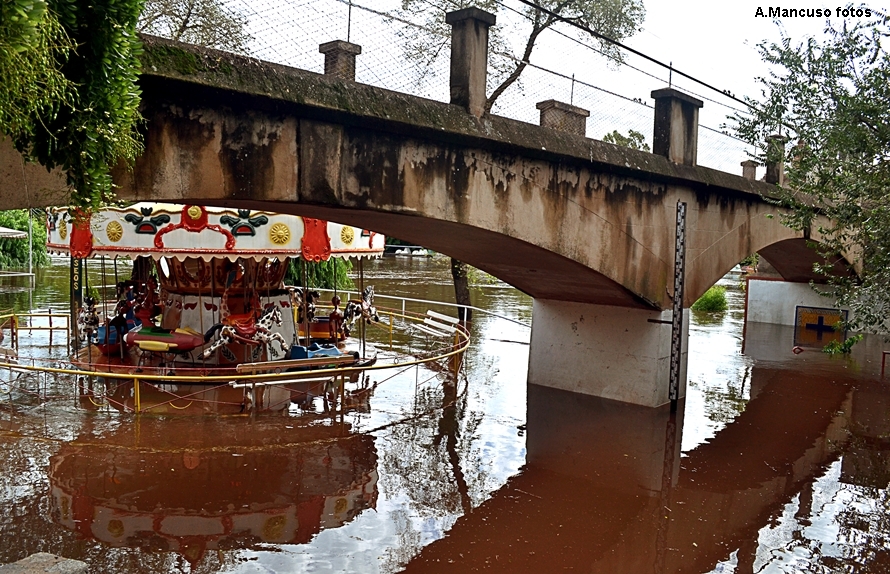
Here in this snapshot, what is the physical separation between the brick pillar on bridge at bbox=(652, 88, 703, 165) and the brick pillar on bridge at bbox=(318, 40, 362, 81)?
6236mm

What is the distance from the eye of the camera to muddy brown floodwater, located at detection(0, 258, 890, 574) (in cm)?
712

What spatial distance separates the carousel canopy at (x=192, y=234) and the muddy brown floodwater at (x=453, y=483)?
101 inches

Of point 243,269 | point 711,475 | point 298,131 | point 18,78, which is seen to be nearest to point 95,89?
point 18,78

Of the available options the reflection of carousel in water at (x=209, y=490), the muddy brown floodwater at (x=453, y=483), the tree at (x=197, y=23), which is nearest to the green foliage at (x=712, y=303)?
the muddy brown floodwater at (x=453, y=483)

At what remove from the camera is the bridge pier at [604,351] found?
12.5 meters

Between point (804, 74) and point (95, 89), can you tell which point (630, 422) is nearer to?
point (804, 74)

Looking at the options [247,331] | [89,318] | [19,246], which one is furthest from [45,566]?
[19,246]

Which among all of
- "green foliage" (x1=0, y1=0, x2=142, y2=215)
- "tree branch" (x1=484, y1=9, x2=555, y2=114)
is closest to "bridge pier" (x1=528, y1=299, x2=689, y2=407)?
"tree branch" (x1=484, y1=9, x2=555, y2=114)

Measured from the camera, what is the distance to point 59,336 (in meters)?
19.0

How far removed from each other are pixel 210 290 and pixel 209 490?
23.6 feet

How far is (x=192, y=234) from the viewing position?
41.4ft

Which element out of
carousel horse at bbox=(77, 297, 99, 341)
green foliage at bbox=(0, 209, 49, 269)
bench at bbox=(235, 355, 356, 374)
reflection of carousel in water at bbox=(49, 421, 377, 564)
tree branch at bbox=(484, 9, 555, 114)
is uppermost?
tree branch at bbox=(484, 9, 555, 114)

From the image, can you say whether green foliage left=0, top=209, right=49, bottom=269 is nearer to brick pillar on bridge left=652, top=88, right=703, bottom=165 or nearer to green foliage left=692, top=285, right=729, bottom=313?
green foliage left=692, top=285, right=729, bottom=313

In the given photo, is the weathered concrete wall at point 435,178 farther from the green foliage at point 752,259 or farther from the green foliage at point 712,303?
the green foliage at point 712,303
